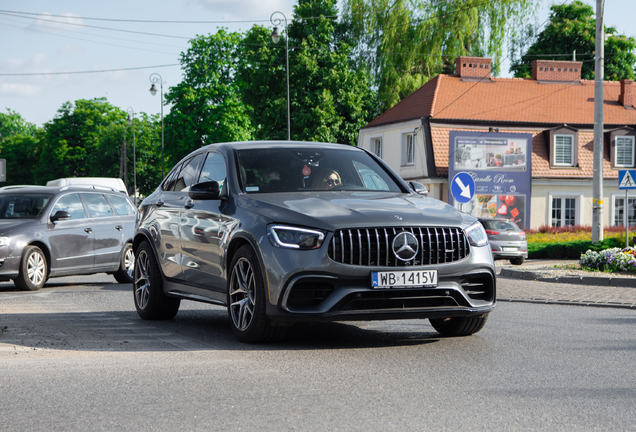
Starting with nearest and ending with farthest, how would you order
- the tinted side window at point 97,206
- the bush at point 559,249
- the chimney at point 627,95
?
1. the tinted side window at point 97,206
2. the bush at point 559,249
3. the chimney at point 627,95

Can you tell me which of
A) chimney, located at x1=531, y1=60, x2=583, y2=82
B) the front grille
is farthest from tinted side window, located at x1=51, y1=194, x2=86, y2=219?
chimney, located at x1=531, y1=60, x2=583, y2=82

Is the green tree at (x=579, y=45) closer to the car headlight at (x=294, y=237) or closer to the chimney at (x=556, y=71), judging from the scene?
the chimney at (x=556, y=71)

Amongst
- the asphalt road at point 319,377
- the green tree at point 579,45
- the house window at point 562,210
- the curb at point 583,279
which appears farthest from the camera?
the green tree at point 579,45

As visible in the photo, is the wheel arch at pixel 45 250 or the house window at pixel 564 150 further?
the house window at pixel 564 150

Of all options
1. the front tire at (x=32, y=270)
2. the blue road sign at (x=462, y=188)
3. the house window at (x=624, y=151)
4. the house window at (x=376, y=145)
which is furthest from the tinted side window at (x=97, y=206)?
the house window at (x=624, y=151)

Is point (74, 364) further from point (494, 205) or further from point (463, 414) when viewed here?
point (494, 205)

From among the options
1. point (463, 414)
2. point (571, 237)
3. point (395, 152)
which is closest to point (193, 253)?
point (463, 414)

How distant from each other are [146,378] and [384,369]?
1.69 meters

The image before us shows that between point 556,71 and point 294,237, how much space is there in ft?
144

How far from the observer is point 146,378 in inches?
233

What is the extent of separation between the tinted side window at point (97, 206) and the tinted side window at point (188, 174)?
277 inches

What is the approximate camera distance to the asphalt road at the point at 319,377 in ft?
15.5

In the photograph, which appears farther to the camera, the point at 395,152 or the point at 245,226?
the point at 395,152

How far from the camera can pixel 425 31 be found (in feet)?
159
